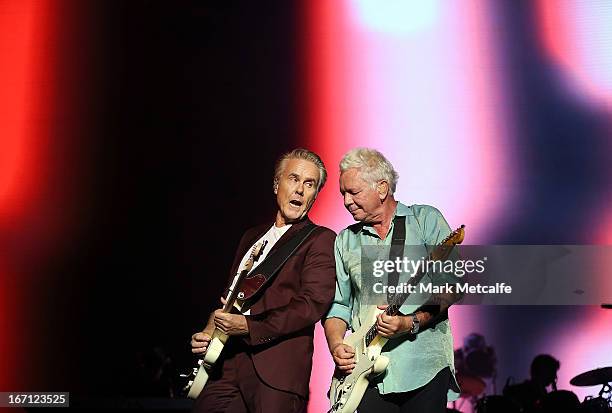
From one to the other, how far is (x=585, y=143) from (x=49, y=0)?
3.51m

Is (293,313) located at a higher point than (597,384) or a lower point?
higher

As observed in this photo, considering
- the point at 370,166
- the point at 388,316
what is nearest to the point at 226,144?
the point at 370,166

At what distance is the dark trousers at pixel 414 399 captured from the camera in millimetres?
2984

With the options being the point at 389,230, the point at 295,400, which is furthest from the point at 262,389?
the point at 389,230

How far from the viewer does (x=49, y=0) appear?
206 inches

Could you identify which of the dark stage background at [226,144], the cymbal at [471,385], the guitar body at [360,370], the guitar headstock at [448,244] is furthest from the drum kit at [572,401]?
the guitar headstock at [448,244]

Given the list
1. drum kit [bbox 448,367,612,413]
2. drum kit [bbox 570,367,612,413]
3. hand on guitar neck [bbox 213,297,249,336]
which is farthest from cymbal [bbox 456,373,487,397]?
hand on guitar neck [bbox 213,297,249,336]

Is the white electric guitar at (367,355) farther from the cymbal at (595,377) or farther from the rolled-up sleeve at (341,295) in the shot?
the cymbal at (595,377)

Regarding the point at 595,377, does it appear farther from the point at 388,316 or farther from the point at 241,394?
the point at 241,394

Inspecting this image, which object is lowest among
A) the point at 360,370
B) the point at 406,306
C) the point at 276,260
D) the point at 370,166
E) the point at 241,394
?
the point at 241,394

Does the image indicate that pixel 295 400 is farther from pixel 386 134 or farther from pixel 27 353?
pixel 27 353

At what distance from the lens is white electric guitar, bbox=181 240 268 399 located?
126 inches

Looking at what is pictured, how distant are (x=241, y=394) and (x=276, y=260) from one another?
568 millimetres

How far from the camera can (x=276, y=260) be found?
332 cm
